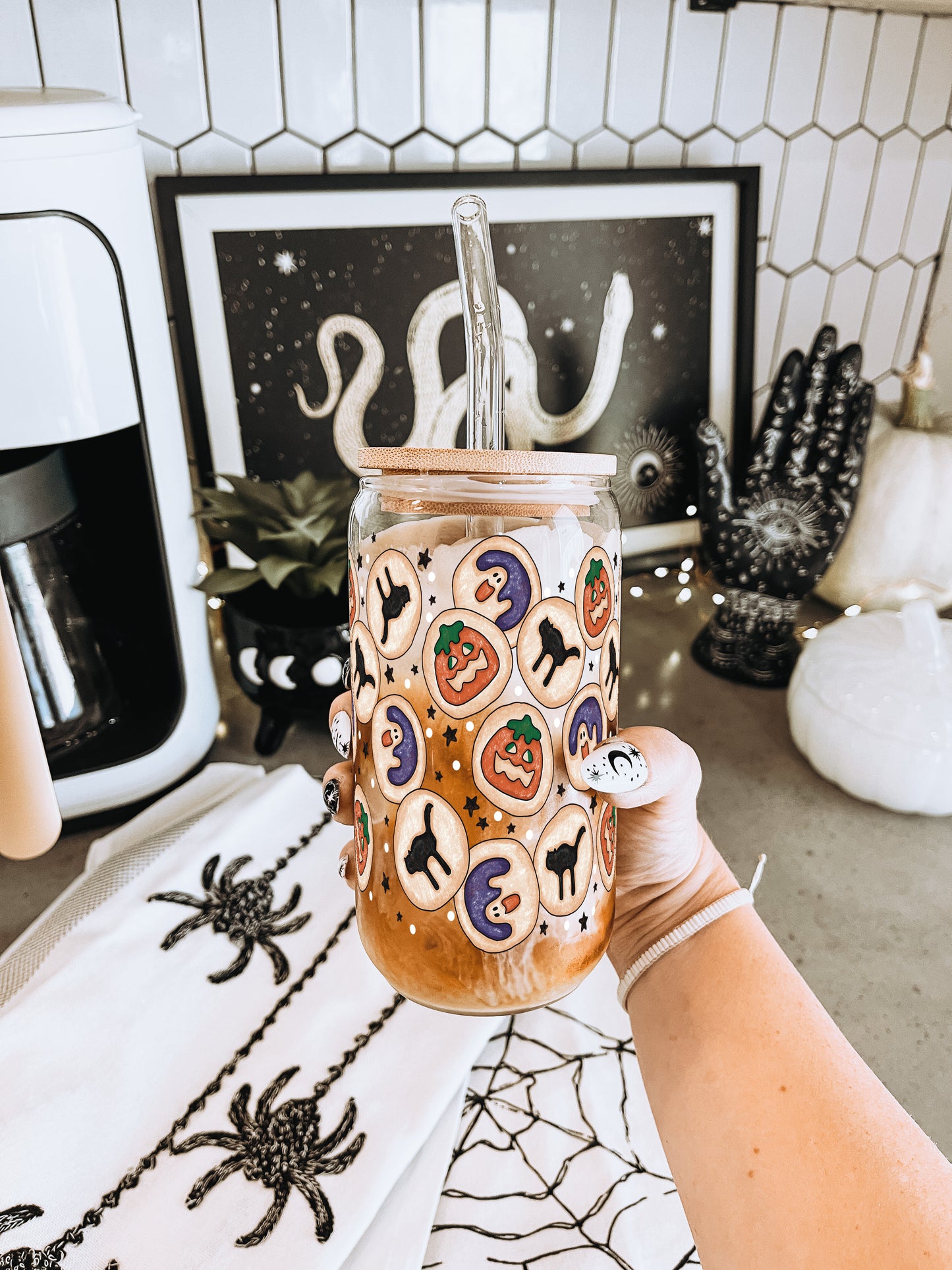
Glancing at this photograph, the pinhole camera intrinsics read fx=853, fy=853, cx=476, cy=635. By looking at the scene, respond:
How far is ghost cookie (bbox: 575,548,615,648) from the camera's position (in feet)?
1.07

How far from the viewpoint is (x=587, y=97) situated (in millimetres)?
875

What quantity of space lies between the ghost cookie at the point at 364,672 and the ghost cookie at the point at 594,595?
8cm

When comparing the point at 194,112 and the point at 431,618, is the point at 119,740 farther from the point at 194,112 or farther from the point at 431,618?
the point at 194,112

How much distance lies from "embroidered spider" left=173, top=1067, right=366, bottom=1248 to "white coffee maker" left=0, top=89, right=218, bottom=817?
12.3 inches

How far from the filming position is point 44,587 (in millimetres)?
611

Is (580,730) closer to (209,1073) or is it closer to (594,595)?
(594,595)

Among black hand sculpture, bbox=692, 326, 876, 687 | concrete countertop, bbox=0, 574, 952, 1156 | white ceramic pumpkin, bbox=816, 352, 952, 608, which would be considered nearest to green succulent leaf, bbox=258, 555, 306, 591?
concrete countertop, bbox=0, 574, 952, 1156

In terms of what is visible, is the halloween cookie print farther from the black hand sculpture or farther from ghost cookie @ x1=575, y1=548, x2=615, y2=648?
the black hand sculpture

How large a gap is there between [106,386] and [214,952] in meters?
0.38

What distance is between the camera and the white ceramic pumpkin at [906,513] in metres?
0.90

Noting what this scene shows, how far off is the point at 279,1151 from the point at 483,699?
28cm

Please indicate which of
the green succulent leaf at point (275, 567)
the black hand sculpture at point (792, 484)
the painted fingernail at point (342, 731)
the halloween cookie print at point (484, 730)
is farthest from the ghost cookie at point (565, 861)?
the black hand sculpture at point (792, 484)

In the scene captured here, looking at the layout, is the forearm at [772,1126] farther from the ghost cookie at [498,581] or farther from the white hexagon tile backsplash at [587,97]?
the white hexagon tile backsplash at [587,97]

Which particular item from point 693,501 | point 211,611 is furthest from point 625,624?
point 211,611
